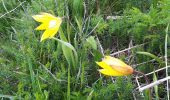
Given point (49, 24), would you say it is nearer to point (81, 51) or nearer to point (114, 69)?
point (81, 51)

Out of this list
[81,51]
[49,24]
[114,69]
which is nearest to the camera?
[114,69]

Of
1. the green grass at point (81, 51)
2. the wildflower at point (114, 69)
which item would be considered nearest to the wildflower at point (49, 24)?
the green grass at point (81, 51)

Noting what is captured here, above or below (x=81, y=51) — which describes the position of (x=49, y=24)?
above

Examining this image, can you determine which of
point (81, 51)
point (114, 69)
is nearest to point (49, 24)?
point (81, 51)

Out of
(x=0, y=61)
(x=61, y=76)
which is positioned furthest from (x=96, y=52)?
(x=0, y=61)

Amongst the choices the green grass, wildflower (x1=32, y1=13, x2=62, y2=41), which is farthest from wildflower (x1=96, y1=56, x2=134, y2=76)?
wildflower (x1=32, y1=13, x2=62, y2=41)

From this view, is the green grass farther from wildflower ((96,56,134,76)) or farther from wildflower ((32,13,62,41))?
wildflower ((96,56,134,76))

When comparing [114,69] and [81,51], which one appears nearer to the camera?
[114,69]

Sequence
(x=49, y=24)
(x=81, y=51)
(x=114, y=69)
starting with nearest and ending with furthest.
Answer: (x=114, y=69), (x=49, y=24), (x=81, y=51)

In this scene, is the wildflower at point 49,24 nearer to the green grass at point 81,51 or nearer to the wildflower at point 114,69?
the green grass at point 81,51
